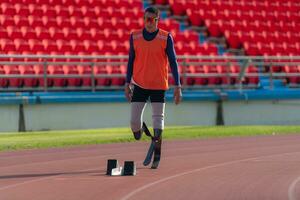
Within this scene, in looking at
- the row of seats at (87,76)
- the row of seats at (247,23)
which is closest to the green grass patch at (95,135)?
the row of seats at (87,76)

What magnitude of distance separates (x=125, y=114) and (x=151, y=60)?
35.9ft

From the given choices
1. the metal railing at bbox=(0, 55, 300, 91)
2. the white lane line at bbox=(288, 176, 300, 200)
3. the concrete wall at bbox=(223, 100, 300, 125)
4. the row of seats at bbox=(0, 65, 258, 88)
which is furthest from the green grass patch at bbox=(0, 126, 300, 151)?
the white lane line at bbox=(288, 176, 300, 200)

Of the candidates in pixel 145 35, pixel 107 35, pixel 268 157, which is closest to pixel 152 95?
pixel 145 35

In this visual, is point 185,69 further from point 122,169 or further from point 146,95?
point 122,169

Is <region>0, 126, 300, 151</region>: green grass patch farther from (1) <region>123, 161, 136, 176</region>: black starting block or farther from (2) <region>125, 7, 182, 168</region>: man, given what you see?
(1) <region>123, 161, 136, 176</region>: black starting block

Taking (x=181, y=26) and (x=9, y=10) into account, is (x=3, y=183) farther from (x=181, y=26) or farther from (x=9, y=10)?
(x=181, y=26)

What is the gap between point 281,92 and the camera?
24.2 metres

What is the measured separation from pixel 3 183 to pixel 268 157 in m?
4.93

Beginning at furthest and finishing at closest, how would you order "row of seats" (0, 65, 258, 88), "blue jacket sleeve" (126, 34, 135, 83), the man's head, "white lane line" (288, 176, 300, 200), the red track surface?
"row of seats" (0, 65, 258, 88)
"blue jacket sleeve" (126, 34, 135, 83)
the man's head
the red track surface
"white lane line" (288, 176, 300, 200)

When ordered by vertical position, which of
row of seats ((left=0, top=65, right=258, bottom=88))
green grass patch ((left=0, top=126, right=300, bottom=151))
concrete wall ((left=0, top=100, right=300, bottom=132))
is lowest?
green grass patch ((left=0, top=126, right=300, bottom=151))

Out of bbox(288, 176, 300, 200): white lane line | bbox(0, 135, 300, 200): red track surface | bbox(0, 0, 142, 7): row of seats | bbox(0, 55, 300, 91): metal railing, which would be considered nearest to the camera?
bbox(288, 176, 300, 200): white lane line

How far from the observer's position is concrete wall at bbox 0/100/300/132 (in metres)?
20.3

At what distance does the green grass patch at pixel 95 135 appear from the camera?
52.1 ft

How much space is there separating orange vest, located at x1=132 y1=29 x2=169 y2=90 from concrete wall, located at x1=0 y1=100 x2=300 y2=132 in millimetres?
9649
